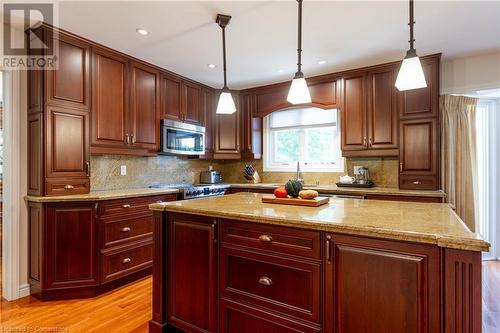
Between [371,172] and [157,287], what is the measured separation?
2.97 metres

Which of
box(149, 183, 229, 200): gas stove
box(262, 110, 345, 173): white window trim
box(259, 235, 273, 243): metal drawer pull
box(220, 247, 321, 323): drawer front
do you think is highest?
box(262, 110, 345, 173): white window trim

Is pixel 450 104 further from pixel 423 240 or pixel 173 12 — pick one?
pixel 173 12

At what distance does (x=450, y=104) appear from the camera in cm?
322

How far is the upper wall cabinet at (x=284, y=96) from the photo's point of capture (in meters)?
3.72

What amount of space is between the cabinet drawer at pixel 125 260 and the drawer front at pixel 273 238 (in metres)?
1.59

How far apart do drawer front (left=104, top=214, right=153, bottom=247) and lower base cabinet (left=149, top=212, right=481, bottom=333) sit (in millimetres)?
976

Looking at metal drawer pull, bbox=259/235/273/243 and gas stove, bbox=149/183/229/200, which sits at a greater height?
gas stove, bbox=149/183/229/200

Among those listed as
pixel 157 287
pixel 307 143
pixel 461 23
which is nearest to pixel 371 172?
pixel 307 143

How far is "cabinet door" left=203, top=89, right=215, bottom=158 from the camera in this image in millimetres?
4348

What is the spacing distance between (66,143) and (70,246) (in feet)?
3.07

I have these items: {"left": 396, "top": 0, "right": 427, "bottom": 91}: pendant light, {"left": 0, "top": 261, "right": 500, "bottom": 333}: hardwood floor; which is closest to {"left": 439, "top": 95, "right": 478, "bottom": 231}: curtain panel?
{"left": 0, "top": 261, "right": 500, "bottom": 333}: hardwood floor

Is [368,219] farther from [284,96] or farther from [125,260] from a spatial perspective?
[284,96]

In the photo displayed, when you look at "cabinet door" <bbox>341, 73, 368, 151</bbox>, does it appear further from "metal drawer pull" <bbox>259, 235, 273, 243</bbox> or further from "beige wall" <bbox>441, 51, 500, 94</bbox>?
"metal drawer pull" <bbox>259, 235, 273, 243</bbox>

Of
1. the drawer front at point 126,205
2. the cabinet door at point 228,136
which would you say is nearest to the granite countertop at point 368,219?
the drawer front at point 126,205
